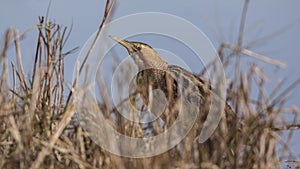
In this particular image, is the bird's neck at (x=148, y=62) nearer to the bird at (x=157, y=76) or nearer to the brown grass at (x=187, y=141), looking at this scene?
the bird at (x=157, y=76)

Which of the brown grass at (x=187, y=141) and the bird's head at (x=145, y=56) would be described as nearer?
the brown grass at (x=187, y=141)

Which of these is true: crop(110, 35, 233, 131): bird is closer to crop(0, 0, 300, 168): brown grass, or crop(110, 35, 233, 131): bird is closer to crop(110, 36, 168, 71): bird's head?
crop(110, 36, 168, 71): bird's head

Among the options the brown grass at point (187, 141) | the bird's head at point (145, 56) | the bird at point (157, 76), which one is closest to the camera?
the brown grass at point (187, 141)

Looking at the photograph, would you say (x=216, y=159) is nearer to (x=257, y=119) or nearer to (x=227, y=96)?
(x=257, y=119)

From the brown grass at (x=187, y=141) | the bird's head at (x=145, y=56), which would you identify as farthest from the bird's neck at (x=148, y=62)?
the brown grass at (x=187, y=141)

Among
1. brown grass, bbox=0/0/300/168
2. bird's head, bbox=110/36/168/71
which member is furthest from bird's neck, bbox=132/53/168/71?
brown grass, bbox=0/0/300/168

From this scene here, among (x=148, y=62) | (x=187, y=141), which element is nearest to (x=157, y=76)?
(x=148, y=62)

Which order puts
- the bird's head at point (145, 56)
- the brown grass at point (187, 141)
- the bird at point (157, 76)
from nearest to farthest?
the brown grass at point (187, 141) < the bird at point (157, 76) < the bird's head at point (145, 56)

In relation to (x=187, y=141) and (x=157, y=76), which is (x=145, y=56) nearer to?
(x=157, y=76)

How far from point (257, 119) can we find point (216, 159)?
23cm

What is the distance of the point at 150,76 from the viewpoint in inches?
143

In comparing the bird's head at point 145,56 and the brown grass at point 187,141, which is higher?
the bird's head at point 145,56

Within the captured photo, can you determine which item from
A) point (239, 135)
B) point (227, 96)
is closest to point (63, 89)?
point (227, 96)

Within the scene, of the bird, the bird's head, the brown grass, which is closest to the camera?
the brown grass
